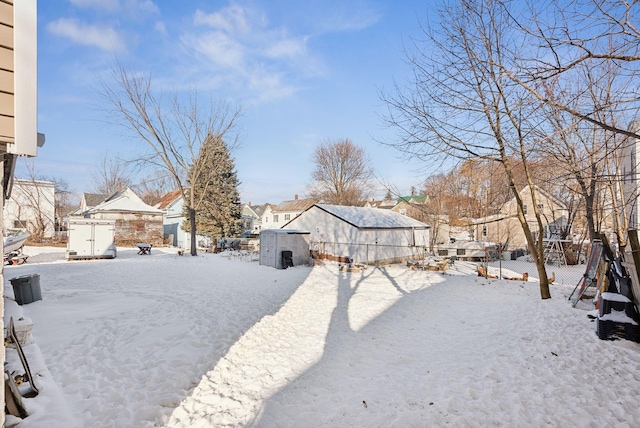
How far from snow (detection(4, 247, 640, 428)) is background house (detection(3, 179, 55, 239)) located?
25.8m

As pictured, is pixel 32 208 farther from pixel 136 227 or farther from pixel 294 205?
pixel 294 205

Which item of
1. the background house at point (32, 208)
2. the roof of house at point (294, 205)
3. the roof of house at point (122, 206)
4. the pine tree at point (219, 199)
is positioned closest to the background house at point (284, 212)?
the roof of house at point (294, 205)

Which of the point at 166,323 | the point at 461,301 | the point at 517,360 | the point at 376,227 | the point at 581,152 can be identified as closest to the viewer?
the point at 517,360

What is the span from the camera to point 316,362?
208 inches

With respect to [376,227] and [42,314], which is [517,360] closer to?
[42,314]

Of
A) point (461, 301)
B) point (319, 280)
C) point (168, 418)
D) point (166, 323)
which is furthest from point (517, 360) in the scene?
point (319, 280)

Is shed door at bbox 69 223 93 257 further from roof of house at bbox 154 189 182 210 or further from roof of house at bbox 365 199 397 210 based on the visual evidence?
roof of house at bbox 365 199 397 210

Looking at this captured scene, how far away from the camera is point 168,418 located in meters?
3.63

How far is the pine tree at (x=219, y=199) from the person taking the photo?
2845cm

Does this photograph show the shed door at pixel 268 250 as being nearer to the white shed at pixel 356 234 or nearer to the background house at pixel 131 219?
the white shed at pixel 356 234

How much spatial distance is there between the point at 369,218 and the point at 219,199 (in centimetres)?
1512

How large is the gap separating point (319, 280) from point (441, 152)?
265 inches

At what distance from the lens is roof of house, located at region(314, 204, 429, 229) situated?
1870 centimetres

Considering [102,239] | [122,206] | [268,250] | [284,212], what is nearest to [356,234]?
[268,250]
